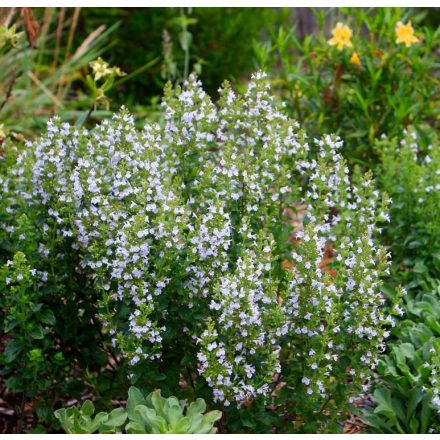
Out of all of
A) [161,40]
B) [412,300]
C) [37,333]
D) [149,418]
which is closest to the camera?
[149,418]

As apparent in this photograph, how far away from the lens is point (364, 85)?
15.8ft

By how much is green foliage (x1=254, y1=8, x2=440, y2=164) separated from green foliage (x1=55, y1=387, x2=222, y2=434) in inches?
87.9

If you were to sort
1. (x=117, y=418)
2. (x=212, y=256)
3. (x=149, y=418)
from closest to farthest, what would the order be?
(x=149, y=418), (x=117, y=418), (x=212, y=256)

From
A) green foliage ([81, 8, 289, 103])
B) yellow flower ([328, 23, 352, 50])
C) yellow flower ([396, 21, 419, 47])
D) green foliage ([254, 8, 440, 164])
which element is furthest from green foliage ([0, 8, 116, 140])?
yellow flower ([396, 21, 419, 47])

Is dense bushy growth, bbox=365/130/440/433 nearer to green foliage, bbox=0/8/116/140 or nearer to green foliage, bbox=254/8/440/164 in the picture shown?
green foliage, bbox=254/8/440/164

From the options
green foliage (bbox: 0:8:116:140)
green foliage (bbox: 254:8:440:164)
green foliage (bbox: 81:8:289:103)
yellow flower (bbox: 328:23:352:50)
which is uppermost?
green foliage (bbox: 81:8:289:103)

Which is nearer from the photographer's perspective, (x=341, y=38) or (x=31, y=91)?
(x=341, y=38)

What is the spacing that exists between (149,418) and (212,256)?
61 centimetres

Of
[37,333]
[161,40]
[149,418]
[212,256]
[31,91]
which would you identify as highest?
[161,40]

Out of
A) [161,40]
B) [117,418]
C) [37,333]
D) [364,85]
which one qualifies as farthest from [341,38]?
[161,40]

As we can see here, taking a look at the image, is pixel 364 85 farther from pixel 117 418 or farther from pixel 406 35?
pixel 117 418

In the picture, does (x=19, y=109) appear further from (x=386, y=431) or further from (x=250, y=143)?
(x=386, y=431)

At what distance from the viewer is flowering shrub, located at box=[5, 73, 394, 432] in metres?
2.80

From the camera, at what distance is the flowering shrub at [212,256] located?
9.20ft
